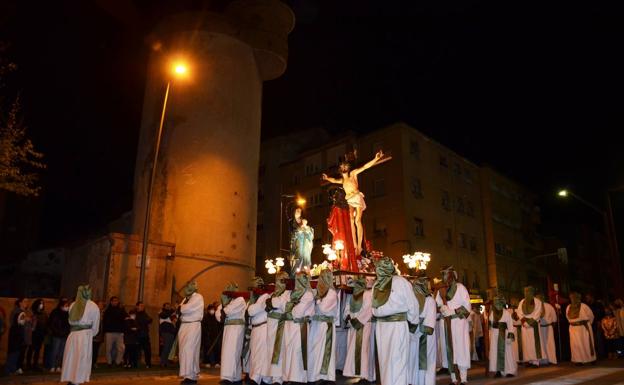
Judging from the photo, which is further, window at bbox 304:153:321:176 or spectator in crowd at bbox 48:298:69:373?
window at bbox 304:153:321:176

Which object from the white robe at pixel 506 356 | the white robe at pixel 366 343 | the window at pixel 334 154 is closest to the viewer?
the white robe at pixel 366 343

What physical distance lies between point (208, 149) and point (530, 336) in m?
16.6

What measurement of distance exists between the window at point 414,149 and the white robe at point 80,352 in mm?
29956

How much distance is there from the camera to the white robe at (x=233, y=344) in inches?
428

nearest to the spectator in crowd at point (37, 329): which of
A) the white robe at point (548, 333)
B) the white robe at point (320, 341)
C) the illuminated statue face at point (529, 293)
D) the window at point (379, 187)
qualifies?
the white robe at point (320, 341)

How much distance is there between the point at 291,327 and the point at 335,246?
437cm

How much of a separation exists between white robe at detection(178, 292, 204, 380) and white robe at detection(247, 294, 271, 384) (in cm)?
117

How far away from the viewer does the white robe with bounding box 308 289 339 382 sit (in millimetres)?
10422

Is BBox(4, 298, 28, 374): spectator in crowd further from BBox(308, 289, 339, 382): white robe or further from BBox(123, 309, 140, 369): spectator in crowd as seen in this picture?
BBox(308, 289, 339, 382): white robe

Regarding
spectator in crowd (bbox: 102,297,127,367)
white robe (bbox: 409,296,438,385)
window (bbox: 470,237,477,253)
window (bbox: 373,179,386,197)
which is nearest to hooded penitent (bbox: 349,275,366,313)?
white robe (bbox: 409,296,438,385)

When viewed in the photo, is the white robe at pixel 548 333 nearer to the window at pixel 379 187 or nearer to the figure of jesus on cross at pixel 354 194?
the figure of jesus on cross at pixel 354 194

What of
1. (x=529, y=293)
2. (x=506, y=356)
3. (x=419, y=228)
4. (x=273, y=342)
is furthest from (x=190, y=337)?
(x=419, y=228)

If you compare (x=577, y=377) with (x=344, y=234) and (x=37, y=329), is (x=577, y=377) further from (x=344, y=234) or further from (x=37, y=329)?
(x=37, y=329)

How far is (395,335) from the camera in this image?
811 centimetres
